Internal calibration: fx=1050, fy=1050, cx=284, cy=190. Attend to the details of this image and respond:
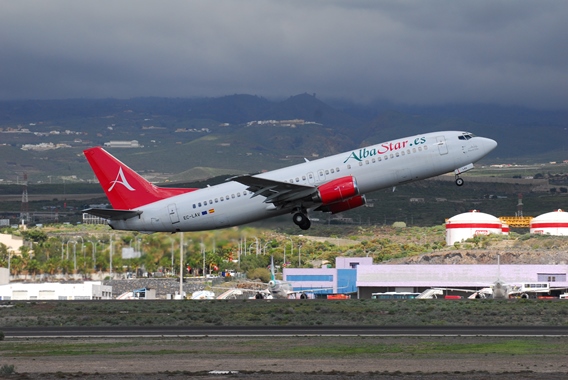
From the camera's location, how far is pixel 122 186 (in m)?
80.6

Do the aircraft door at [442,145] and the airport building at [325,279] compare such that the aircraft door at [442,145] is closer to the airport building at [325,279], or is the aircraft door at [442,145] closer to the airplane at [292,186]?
the airplane at [292,186]

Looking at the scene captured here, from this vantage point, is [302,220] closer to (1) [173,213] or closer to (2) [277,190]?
(2) [277,190]

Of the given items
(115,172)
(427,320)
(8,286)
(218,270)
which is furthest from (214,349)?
(218,270)

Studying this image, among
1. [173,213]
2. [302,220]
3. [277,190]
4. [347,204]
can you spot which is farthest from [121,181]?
[347,204]

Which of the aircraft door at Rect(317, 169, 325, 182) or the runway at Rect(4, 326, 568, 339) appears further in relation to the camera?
the aircraft door at Rect(317, 169, 325, 182)

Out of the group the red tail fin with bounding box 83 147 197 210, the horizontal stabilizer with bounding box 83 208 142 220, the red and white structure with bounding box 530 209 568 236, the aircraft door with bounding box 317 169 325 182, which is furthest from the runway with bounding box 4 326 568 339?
the red and white structure with bounding box 530 209 568 236

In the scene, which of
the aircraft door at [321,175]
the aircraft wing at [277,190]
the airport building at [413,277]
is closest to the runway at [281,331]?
the aircraft wing at [277,190]

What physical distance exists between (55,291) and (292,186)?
4650cm

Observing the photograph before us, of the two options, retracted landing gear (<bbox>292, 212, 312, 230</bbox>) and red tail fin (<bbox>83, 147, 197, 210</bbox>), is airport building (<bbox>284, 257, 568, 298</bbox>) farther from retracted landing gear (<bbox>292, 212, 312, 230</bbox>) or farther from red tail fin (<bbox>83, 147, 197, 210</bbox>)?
retracted landing gear (<bbox>292, 212, 312, 230</bbox>)

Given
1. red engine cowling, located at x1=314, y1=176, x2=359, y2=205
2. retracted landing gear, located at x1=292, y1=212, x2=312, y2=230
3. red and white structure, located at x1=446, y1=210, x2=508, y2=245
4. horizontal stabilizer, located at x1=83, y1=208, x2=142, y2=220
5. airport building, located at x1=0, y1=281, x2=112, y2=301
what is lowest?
airport building, located at x1=0, y1=281, x2=112, y2=301

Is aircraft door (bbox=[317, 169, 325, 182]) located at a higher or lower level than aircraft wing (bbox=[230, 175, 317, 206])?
higher

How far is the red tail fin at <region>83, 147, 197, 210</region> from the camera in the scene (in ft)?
262

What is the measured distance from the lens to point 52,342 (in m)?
59.2

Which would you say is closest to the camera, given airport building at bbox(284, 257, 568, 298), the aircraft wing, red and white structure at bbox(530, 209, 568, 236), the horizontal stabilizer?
the aircraft wing
